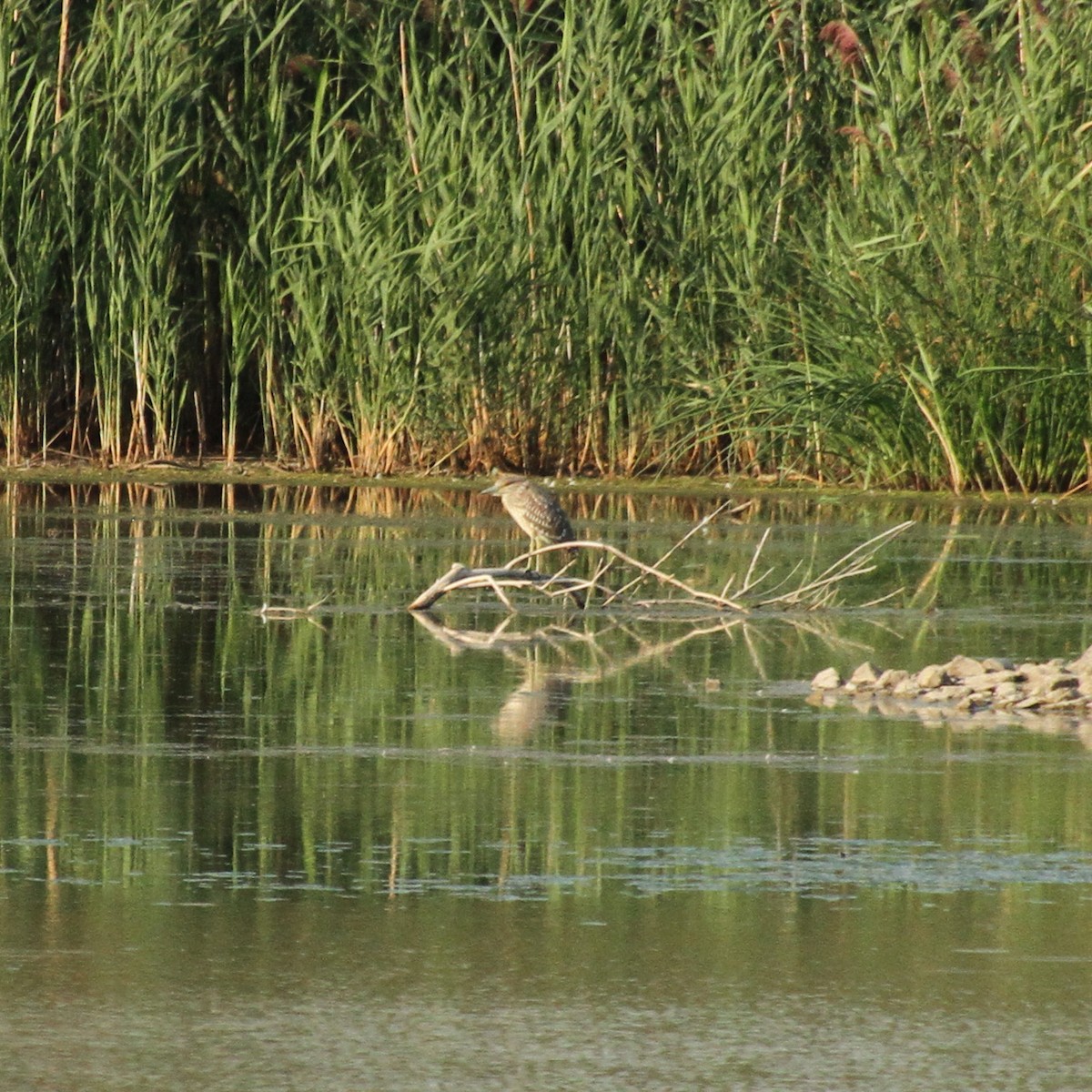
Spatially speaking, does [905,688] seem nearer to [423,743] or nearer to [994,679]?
[994,679]

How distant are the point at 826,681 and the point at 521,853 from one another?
229 cm

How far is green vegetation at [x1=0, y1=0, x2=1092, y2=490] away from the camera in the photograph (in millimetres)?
12648

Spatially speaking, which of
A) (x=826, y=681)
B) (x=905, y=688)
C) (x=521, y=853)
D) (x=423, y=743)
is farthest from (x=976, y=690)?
(x=521, y=853)

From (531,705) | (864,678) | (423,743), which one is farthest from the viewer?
(864,678)

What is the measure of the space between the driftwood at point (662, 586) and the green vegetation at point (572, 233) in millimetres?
3175

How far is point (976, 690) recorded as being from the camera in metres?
6.62

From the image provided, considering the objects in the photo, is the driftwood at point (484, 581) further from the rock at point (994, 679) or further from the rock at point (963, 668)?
the rock at point (994, 679)

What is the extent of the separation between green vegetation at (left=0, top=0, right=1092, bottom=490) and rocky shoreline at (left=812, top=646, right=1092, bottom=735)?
5.94 meters

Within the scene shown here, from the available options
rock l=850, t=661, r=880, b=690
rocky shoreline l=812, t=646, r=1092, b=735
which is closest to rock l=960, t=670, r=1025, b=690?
rocky shoreline l=812, t=646, r=1092, b=735

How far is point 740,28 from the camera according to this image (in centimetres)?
1320

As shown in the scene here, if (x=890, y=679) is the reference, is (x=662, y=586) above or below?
above

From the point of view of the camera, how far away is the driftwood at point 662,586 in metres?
8.18

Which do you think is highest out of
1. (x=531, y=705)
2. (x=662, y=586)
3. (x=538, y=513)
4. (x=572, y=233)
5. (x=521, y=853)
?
(x=572, y=233)

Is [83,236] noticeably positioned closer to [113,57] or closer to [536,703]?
[113,57]
